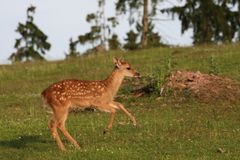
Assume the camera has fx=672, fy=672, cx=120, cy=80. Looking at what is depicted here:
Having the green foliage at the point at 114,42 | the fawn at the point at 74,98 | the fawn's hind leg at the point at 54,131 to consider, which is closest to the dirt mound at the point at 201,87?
the fawn at the point at 74,98

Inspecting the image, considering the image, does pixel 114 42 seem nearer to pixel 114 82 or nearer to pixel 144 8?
pixel 144 8

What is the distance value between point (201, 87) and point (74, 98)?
28.1ft

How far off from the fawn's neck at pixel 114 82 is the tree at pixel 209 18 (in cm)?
3519

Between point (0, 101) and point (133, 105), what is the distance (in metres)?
6.60

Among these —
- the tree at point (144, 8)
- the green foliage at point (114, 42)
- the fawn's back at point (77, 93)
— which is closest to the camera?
the fawn's back at point (77, 93)

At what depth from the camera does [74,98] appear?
50.9ft

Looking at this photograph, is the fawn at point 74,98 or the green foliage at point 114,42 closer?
the fawn at point 74,98

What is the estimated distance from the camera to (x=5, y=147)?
15781mm

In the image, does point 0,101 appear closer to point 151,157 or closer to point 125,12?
point 151,157

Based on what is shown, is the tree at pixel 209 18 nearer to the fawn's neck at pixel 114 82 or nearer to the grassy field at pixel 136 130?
the grassy field at pixel 136 130

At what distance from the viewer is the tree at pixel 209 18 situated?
53.2 meters

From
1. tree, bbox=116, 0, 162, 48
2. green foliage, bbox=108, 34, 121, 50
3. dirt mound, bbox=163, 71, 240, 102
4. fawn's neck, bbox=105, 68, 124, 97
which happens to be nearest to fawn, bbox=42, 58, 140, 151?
fawn's neck, bbox=105, 68, 124, 97

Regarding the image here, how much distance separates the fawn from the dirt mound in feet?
19.5

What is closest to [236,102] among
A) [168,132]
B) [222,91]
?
[222,91]
